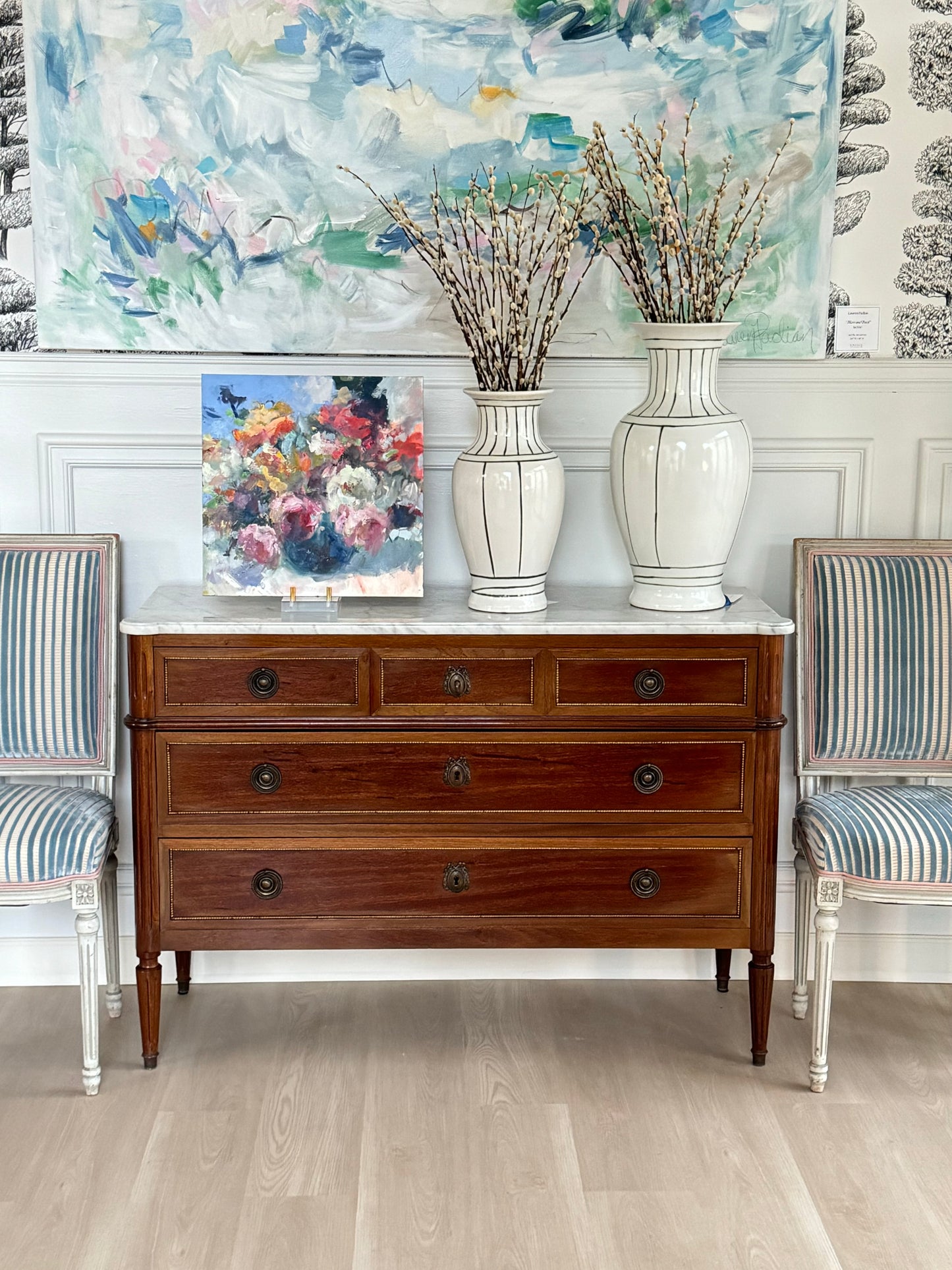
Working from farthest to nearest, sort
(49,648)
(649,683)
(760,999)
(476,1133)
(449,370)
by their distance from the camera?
1. (449,370)
2. (49,648)
3. (760,999)
4. (649,683)
5. (476,1133)

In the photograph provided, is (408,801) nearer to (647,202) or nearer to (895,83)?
(647,202)

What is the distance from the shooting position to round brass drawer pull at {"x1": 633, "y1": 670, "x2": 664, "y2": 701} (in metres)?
2.51

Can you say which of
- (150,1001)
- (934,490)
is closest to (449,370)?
(934,490)

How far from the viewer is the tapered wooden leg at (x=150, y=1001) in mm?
2584

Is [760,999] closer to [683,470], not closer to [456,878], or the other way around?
[456,878]

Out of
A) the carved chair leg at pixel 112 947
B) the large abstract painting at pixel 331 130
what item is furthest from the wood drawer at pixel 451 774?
the large abstract painting at pixel 331 130

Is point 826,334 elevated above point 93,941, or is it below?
above

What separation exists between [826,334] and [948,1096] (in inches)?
66.6

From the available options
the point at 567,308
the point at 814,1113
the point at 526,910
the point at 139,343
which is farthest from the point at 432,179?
the point at 814,1113

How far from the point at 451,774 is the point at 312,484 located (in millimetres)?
689

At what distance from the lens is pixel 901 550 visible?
9.23 ft

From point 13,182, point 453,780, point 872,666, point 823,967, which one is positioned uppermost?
point 13,182

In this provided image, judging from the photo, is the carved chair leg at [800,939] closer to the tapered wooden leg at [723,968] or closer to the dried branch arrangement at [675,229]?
the tapered wooden leg at [723,968]

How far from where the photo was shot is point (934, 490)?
117 inches
